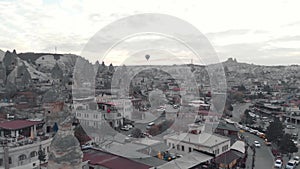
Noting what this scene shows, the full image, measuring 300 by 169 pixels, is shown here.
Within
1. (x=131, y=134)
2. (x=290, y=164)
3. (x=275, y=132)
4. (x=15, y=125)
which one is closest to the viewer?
(x=290, y=164)

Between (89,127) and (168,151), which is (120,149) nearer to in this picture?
(168,151)

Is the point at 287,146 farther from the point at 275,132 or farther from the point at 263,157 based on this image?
the point at 275,132

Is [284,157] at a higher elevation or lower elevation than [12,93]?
lower

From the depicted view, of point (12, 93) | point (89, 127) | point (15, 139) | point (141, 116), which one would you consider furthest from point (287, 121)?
point (12, 93)

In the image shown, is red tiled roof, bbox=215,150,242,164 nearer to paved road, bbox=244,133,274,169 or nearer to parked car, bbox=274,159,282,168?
paved road, bbox=244,133,274,169

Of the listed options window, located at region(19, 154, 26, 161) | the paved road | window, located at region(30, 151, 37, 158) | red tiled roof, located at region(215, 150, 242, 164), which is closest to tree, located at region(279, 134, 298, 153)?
the paved road

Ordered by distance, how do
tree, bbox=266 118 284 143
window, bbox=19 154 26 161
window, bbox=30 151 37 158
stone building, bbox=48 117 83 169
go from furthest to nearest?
tree, bbox=266 118 284 143 → window, bbox=30 151 37 158 → window, bbox=19 154 26 161 → stone building, bbox=48 117 83 169

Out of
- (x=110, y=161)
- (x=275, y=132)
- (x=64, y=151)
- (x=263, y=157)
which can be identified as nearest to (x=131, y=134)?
(x=110, y=161)

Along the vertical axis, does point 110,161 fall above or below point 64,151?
below
